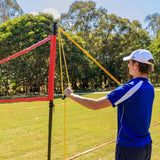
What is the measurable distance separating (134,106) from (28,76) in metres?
15.5

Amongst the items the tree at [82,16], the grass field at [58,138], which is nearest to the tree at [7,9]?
the tree at [82,16]

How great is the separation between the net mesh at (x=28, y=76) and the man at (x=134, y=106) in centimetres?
1293

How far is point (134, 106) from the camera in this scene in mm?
1716

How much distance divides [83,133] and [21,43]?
641 inches

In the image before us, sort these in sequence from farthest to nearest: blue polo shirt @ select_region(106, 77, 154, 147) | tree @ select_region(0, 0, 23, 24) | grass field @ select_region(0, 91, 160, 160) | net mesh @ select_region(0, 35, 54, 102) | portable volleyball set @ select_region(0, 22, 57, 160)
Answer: tree @ select_region(0, 0, 23, 24) → net mesh @ select_region(0, 35, 54, 102) → portable volleyball set @ select_region(0, 22, 57, 160) → grass field @ select_region(0, 91, 160, 160) → blue polo shirt @ select_region(106, 77, 154, 147)

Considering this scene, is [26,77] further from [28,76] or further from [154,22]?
[154,22]

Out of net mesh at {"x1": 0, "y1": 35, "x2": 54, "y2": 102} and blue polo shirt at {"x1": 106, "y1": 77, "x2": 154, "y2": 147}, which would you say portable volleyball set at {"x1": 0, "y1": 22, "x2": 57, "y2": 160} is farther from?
blue polo shirt at {"x1": 106, "y1": 77, "x2": 154, "y2": 147}

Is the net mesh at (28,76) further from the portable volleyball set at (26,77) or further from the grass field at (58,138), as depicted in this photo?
the grass field at (58,138)

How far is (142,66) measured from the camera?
5.91ft

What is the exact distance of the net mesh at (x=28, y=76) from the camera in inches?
585

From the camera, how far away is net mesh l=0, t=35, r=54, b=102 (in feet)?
48.7

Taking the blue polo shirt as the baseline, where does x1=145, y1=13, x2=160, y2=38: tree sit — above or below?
above

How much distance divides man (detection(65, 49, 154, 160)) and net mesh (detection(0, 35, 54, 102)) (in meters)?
12.9

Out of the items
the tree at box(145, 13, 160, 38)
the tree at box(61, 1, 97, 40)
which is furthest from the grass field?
the tree at box(145, 13, 160, 38)
